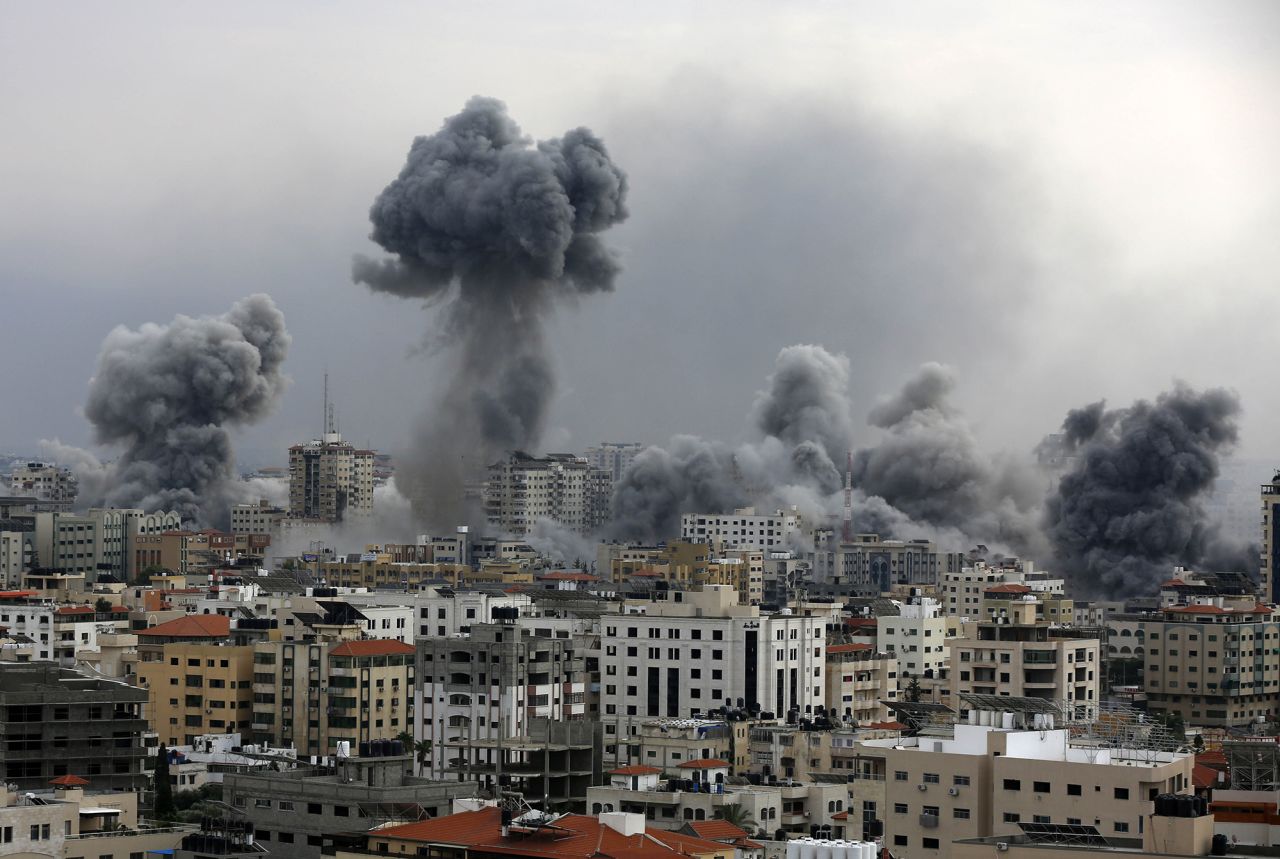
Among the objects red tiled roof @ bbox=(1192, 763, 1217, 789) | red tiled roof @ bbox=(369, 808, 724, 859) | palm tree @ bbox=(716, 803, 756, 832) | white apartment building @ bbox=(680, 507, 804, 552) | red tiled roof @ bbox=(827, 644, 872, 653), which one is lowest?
palm tree @ bbox=(716, 803, 756, 832)

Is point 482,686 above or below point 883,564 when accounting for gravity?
below

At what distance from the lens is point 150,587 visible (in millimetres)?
93688

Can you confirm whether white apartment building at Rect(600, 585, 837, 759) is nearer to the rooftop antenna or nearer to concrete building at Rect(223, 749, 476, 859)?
concrete building at Rect(223, 749, 476, 859)

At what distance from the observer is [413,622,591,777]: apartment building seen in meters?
53.8

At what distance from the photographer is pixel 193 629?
63.7 metres

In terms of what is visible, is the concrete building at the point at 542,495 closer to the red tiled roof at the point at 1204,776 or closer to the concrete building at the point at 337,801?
the red tiled roof at the point at 1204,776

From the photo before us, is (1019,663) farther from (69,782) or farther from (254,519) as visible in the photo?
(254,519)

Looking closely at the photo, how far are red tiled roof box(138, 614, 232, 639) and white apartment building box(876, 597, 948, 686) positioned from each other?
17.5 metres

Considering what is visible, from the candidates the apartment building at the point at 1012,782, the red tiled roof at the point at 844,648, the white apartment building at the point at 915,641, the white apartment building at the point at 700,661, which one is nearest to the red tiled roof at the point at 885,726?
the white apartment building at the point at 700,661

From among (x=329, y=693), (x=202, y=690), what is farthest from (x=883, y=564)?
(x=329, y=693)

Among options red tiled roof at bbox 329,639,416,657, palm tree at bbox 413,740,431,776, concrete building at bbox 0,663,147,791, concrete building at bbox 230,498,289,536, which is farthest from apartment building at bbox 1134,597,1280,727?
concrete building at bbox 230,498,289,536

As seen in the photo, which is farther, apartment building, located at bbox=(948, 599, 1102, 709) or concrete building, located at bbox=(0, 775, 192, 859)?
apartment building, located at bbox=(948, 599, 1102, 709)

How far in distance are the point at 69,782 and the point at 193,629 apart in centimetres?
2163

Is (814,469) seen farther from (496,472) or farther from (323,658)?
(323,658)
